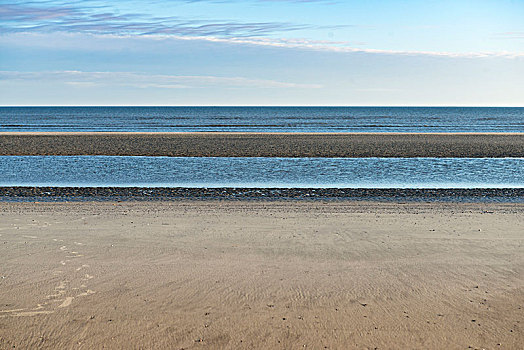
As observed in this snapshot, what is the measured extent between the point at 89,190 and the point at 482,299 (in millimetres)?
13754

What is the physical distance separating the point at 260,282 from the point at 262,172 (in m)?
16.0

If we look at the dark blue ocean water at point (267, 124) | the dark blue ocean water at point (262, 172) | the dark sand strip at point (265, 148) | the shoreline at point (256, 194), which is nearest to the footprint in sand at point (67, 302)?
the shoreline at point (256, 194)

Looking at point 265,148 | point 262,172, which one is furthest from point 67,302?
point 265,148

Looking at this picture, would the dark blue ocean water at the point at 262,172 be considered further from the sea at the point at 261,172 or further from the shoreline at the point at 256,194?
the shoreline at the point at 256,194

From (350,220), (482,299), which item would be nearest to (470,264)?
(482,299)

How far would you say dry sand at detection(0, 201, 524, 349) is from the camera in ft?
19.8

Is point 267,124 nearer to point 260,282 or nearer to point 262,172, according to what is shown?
point 262,172

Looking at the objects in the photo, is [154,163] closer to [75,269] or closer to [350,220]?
[350,220]

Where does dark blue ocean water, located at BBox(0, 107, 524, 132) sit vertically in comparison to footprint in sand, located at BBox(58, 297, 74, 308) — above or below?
below

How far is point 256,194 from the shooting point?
→ 55.3 ft

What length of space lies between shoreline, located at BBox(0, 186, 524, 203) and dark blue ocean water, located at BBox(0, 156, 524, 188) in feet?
4.26

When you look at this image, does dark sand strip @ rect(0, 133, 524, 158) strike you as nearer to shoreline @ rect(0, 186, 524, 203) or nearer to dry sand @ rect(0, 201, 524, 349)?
shoreline @ rect(0, 186, 524, 203)

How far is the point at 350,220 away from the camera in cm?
1208

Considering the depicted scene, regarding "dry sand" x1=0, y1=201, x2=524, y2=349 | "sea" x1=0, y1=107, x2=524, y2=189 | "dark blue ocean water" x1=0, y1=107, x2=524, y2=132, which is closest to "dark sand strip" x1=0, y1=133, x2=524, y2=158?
"sea" x1=0, y1=107, x2=524, y2=189
